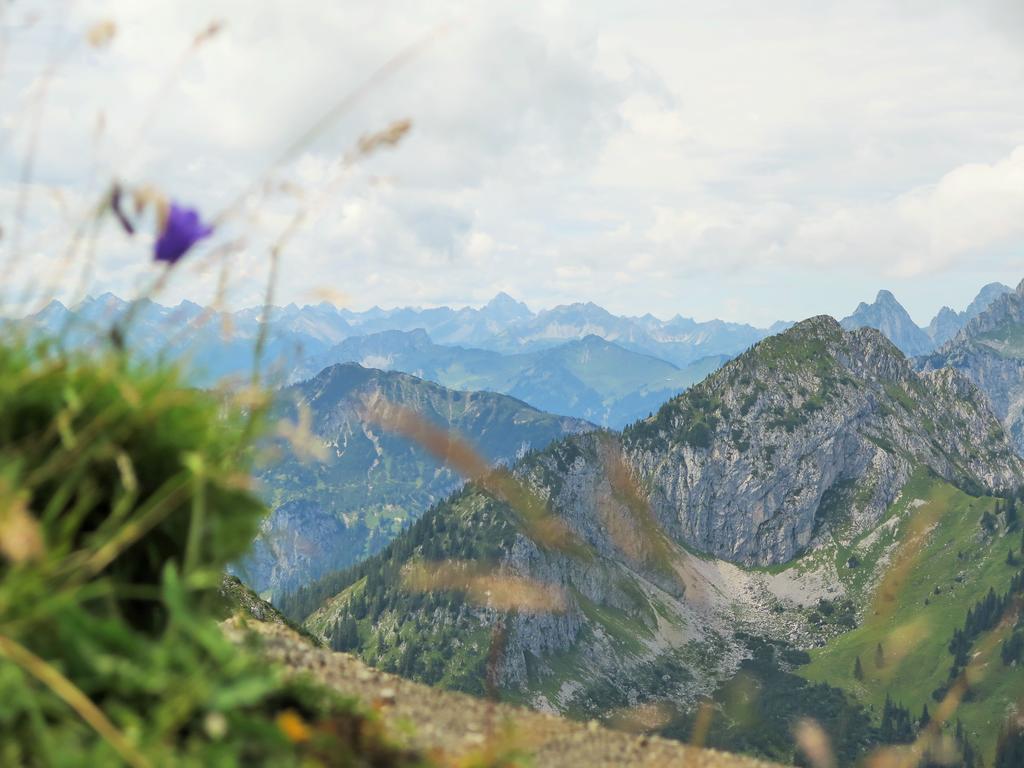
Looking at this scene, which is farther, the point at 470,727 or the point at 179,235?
the point at 470,727

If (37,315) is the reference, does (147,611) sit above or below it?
below

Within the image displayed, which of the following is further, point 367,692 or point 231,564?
point 367,692

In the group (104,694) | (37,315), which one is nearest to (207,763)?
(104,694)

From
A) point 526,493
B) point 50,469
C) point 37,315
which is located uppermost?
point 37,315

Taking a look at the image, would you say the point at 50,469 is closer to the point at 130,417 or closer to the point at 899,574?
the point at 130,417

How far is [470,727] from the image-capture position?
23.6ft

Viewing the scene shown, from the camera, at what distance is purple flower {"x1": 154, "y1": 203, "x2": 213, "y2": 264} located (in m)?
4.73

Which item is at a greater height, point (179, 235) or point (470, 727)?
point (179, 235)

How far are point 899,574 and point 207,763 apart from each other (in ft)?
14.7

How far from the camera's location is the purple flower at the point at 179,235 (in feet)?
15.5

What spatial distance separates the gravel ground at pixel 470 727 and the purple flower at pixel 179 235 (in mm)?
3829

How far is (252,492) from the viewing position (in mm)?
5477

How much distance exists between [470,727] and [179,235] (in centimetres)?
492

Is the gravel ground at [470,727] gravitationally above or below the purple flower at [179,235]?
below
